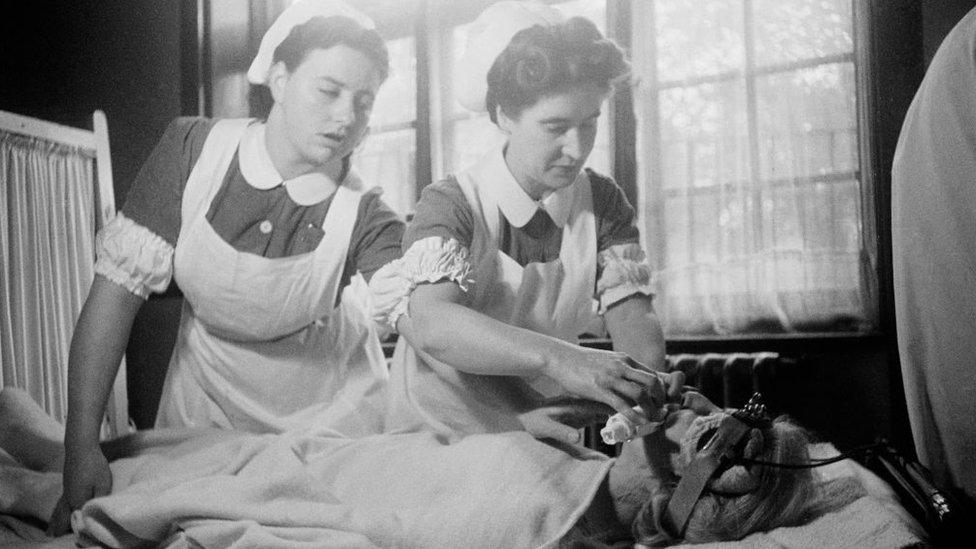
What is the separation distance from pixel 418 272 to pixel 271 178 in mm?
289

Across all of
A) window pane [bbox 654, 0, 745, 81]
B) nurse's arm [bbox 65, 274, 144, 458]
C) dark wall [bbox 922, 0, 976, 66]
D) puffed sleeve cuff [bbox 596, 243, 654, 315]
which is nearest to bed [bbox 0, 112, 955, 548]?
nurse's arm [bbox 65, 274, 144, 458]

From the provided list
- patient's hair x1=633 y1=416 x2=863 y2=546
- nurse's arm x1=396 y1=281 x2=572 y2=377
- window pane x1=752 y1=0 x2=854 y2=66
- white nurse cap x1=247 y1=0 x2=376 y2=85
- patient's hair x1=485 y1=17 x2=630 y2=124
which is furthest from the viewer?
window pane x1=752 y1=0 x2=854 y2=66

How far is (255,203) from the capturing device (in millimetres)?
1162

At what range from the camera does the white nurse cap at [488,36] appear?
110cm

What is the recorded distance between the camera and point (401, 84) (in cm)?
125

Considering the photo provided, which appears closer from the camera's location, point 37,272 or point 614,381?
point 614,381

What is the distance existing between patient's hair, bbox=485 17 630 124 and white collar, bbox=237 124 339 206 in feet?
0.89

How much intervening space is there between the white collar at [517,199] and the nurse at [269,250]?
15 centimetres

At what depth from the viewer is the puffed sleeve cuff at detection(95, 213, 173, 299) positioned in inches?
43.8

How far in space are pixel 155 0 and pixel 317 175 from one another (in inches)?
15.2

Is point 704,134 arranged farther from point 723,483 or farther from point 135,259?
point 135,259

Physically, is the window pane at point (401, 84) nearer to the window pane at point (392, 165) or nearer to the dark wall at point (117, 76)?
the window pane at point (392, 165)

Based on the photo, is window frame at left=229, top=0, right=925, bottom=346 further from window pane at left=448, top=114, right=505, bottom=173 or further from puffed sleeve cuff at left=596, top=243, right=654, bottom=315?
puffed sleeve cuff at left=596, top=243, right=654, bottom=315

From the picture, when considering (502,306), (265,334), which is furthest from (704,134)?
(265,334)
